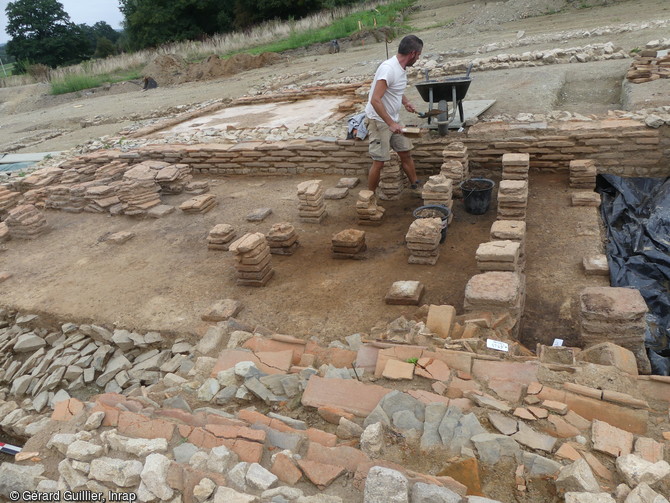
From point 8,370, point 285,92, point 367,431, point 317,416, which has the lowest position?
point 8,370

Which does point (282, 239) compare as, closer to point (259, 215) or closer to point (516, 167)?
point (259, 215)

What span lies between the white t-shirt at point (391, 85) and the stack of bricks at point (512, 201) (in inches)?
64.8

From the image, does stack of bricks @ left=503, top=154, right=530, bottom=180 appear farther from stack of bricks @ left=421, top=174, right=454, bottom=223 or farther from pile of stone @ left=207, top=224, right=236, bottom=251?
pile of stone @ left=207, top=224, right=236, bottom=251

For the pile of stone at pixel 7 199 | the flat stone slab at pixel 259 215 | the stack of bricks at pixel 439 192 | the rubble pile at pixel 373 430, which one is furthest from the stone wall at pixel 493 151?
the rubble pile at pixel 373 430

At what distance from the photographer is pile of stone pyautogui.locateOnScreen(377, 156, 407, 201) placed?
6.36m

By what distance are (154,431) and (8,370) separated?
11.1 feet

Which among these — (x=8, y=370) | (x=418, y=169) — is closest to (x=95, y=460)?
(x=8, y=370)

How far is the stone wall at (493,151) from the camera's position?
5.89 meters

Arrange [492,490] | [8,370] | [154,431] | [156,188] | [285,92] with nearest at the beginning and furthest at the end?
[492,490]
[154,431]
[8,370]
[156,188]
[285,92]

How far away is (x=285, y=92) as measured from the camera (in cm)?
1162

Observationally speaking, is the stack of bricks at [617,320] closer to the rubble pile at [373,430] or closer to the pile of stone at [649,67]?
the rubble pile at [373,430]

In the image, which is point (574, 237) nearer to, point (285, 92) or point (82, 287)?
point (82, 287)

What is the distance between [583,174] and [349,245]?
3057 millimetres

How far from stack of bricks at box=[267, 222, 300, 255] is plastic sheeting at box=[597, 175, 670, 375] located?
3.27 m
